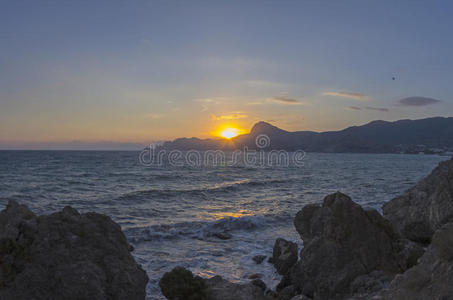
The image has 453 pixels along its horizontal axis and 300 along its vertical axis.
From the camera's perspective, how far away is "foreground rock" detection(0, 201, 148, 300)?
6.95 meters

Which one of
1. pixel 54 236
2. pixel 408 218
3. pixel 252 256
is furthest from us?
pixel 408 218

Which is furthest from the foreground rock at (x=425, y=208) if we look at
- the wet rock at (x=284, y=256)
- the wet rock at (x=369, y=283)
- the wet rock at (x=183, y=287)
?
the wet rock at (x=183, y=287)

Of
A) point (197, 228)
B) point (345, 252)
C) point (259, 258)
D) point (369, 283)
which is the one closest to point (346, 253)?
point (345, 252)

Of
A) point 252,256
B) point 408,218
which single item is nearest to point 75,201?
A: point 252,256

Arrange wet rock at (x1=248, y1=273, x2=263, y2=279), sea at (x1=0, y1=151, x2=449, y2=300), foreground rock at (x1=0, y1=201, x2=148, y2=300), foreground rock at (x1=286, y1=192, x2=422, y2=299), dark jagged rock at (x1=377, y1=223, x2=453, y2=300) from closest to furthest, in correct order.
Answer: dark jagged rock at (x1=377, y1=223, x2=453, y2=300) < foreground rock at (x1=0, y1=201, x2=148, y2=300) < foreground rock at (x1=286, y1=192, x2=422, y2=299) < wet rock at (x1=248, y1=273, x2=263, y2=279) < sea at (x1=0, y1=151, x2=449, y2=300)

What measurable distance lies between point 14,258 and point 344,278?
8.30 meters

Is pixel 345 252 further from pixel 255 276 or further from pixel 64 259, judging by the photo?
pixel 64 259

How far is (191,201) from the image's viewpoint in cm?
3123

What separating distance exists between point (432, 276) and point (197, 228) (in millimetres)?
16285

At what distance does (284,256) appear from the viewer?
511 inches

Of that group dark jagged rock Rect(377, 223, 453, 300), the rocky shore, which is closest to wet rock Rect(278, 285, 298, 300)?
the rocky shore

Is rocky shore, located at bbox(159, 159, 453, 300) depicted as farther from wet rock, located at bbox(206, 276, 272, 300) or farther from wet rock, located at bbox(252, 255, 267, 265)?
wet rock, located at bbox(252, 255, 267, 265)

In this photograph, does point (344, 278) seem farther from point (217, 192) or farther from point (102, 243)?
point (217, 192)

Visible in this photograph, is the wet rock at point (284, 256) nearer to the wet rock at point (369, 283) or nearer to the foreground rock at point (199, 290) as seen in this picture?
the foreground rock at point (199, 290)
